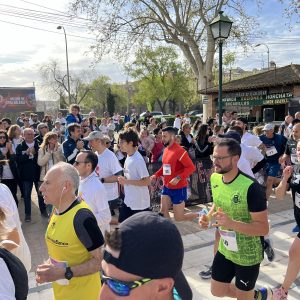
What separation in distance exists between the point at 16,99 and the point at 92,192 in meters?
55.1

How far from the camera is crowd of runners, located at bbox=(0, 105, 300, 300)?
1271 millimetres

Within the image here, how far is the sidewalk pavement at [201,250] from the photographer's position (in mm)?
4168

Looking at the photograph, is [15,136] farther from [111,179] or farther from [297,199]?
[297,199]

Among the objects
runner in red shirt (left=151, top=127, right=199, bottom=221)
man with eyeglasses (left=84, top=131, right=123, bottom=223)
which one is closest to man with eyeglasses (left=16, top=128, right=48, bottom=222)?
man with eyeglasses (left=84, top=131, right=123, bottom=223)

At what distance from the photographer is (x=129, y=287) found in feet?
4.12

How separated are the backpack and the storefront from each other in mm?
20919

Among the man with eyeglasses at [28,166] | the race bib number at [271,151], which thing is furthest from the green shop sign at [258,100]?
the man with eyeglasses at [28,166]

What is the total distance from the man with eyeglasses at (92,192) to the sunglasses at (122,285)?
7.17 ft

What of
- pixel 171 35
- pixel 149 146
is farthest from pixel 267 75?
pixel 149 146

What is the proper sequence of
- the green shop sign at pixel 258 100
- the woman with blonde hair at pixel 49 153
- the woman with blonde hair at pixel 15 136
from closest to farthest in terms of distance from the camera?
the woman with blonde hair at pixel 49 153, the woman with blonde hair at pixel 15 136, the green shop sign at pixel 258 100

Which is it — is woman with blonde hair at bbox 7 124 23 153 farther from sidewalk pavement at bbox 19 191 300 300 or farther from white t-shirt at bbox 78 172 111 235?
white t-shirt at bbox 78 172 111 235

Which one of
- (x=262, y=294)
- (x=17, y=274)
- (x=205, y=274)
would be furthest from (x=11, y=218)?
(x=205, y=274)

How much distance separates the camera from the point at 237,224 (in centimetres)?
292

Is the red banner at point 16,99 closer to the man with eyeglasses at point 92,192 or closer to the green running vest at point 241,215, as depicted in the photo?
the man with eyeglasses at point 92,192
